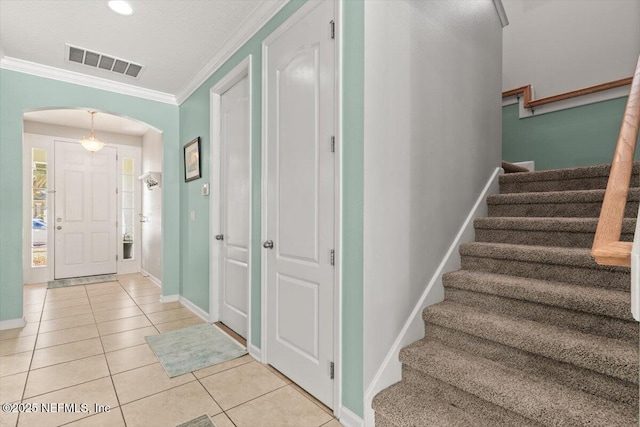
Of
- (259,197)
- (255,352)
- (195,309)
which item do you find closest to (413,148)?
(259,197)

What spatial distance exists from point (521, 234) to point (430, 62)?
1320 millimetres

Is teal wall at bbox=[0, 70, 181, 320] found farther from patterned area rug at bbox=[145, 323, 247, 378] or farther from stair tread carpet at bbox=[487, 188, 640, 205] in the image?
stair tread carpet at bbox=[487, 188, 640, 205]

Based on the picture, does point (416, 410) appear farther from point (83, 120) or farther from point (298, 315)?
point (83, 120)

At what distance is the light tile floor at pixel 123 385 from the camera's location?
1.76 m

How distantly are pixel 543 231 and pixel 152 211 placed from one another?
5.44 metres

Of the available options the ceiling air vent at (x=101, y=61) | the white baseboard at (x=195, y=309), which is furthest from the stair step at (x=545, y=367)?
the ceiling air vent at (x=101, y=61)

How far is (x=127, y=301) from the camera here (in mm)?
4090

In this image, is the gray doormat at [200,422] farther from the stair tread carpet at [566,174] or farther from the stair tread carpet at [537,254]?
the stair tread carpet at [566,174]

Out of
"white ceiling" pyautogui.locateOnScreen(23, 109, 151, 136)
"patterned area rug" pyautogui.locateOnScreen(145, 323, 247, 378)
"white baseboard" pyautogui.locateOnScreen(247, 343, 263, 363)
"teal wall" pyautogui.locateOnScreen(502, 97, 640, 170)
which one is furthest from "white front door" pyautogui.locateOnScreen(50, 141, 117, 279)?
"teal wall" pyautogui.locateOnScreen(502, 97, 640, 170)

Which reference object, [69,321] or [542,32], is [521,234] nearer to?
[542,32]

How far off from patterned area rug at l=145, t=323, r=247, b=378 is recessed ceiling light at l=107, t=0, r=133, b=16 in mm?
2635

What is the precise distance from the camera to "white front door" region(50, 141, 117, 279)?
5.43 metres

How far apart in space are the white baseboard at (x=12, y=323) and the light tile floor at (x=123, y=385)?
72mm

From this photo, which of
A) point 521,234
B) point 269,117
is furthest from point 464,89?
point 269,117
